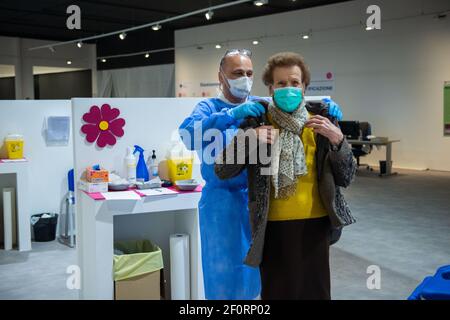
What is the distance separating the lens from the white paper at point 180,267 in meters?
3.19

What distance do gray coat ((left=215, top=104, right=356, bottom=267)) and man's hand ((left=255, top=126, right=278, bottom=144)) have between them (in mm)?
62

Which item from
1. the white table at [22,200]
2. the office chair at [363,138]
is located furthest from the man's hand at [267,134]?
the office chair at [363,138]

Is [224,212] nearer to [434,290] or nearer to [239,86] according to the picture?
[239,86]

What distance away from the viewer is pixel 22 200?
4863 mm

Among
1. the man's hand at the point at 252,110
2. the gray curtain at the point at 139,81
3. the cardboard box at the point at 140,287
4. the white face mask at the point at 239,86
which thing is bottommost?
the cardboard box at the point at 140,287

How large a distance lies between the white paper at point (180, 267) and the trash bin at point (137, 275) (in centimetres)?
9

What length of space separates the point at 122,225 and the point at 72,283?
520mm

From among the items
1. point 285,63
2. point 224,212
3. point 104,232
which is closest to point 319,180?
point 285,63

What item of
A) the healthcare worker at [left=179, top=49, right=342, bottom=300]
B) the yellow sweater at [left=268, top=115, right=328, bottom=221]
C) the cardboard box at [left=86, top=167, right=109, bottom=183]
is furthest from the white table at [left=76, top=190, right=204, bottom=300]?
the yellow sweater at [left=268, top=115, right=328, bottom=221]

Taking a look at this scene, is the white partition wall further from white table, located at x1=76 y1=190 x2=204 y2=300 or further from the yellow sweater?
the yellow sweater

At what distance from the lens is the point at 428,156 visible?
9789mm

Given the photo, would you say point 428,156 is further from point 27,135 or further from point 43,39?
point 43,39

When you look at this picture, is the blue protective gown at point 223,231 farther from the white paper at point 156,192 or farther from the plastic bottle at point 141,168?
the plastic bottle at point 141,168
